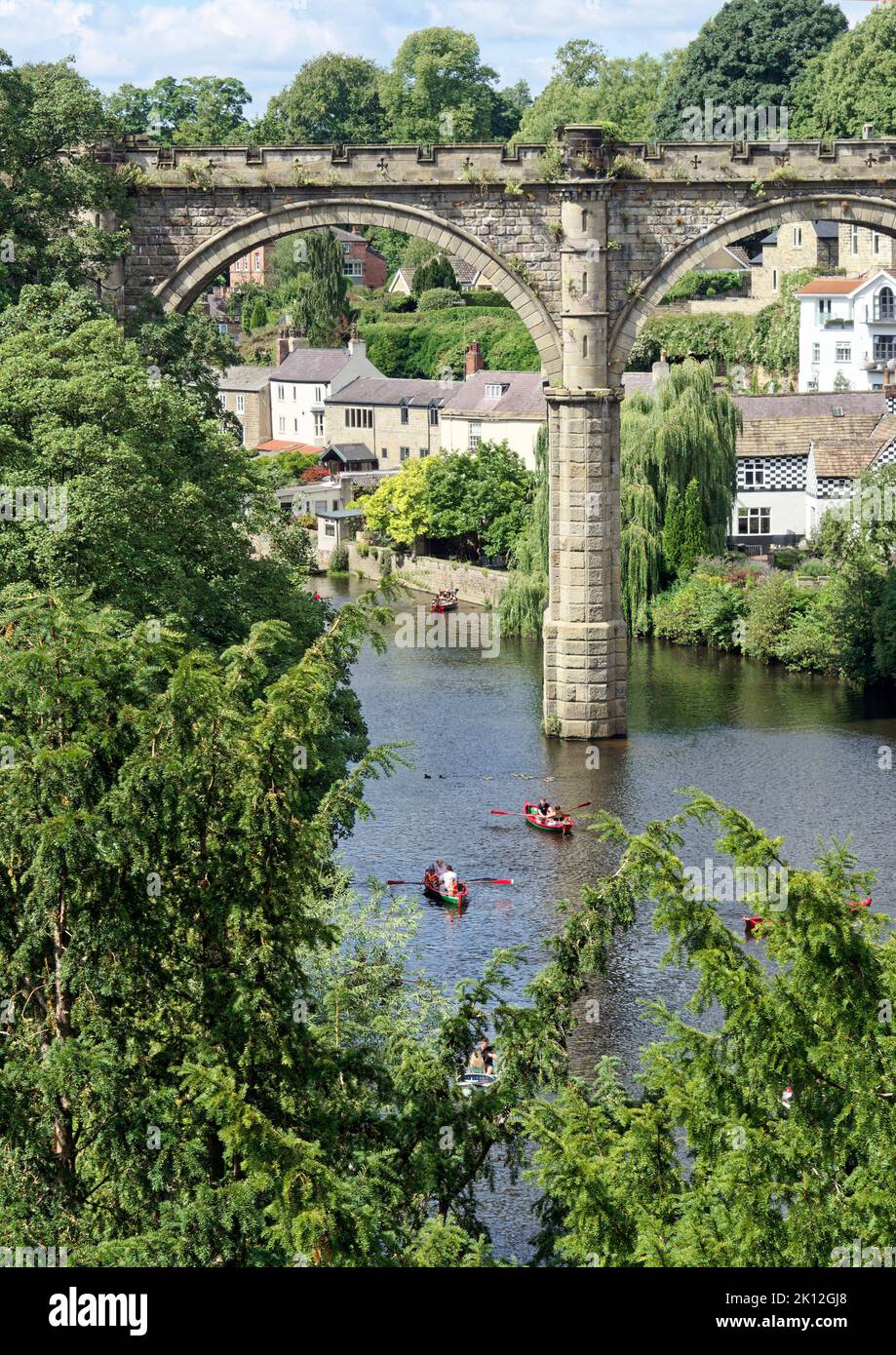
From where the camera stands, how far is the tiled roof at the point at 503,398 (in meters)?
80.2

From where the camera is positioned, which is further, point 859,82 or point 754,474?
point 859,82

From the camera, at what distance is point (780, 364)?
93.4m

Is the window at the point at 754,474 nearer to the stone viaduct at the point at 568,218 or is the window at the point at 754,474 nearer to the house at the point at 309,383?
the stone viaduct at the point at 568,218

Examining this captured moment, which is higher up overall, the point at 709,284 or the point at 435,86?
the point at 435,86

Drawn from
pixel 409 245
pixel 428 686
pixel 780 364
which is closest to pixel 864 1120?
pixel 428 686

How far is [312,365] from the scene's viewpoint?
Result: 101000mm

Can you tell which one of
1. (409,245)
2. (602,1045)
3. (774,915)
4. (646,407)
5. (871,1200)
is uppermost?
(409,245)

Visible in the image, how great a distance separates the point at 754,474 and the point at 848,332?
67.0ft

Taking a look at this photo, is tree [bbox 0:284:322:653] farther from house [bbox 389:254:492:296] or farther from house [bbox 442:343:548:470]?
house [bbox 389:254:492:296]

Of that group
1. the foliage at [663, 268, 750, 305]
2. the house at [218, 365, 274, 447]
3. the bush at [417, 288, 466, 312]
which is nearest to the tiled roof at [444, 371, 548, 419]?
the house at [218, 365, 274, 447]

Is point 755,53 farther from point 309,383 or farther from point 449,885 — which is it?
point 449,885

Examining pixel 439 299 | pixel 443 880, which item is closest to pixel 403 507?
pixel 439 299
